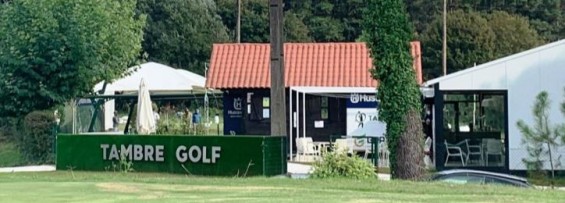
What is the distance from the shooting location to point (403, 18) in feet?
67.6

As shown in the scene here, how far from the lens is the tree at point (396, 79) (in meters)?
20.4

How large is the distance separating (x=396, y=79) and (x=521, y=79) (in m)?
6.45

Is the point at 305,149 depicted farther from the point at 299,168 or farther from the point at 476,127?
the point at 476,127

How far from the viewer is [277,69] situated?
22.9 meters

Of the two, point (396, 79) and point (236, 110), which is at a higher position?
point (396, 79)

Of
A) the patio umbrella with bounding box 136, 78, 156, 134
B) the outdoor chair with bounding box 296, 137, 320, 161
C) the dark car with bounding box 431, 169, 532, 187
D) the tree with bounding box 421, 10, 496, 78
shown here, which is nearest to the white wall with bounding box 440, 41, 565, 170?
the outdoor chair with bounding box 296, 137, 320, 161

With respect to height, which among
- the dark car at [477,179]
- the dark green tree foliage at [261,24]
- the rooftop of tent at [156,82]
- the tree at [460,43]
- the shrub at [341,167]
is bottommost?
the dark car at [477,179]

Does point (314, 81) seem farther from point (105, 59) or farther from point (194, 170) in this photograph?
point (194, 170)

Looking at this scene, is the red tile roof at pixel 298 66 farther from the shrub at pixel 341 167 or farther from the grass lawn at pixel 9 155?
the shrub at pixel 341 167

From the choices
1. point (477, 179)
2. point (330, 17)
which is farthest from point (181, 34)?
point (477, 179)

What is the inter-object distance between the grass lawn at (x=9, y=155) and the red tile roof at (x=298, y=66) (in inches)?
260

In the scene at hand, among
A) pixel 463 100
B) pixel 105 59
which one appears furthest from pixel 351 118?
pixel 105 59

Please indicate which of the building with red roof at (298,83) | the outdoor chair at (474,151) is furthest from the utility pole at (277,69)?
the building with red roof at (298,83)

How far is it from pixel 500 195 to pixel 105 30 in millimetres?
19668
